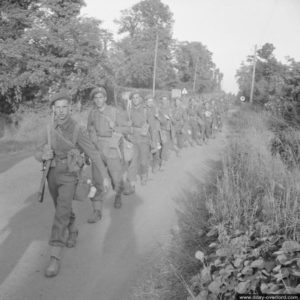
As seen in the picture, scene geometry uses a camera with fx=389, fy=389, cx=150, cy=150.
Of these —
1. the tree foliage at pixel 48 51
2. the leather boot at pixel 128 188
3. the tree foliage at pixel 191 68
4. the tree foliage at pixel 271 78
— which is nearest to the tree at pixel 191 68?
the tree foliage at pixel 191 68

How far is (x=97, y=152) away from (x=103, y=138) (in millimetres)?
1714

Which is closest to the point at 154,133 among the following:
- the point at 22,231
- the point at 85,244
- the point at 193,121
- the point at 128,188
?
the point at 128,188

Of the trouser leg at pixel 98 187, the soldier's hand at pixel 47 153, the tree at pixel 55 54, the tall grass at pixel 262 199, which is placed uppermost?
the tree at pixel 55 54

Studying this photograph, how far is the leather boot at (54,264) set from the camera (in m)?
4.18

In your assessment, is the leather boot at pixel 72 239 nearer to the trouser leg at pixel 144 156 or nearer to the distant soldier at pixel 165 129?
the trouser leg at pixel 144 156

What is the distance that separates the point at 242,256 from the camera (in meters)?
3.46

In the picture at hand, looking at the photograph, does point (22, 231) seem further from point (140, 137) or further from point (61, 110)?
point (140, 137)

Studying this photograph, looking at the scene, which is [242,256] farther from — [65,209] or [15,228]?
[15,228]

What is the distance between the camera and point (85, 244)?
5.09m

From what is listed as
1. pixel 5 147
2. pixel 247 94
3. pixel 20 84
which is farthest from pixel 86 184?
pixel 247 94

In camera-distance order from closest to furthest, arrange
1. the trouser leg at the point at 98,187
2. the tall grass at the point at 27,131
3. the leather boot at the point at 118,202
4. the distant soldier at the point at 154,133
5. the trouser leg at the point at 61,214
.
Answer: the trouser leg at the point at 61,214 → the trouser leg at the point at 98,187 → the leather boot at the point at 118,202 → the distant soldier at the point at 154,133 → the tall grass at the point at 27,131

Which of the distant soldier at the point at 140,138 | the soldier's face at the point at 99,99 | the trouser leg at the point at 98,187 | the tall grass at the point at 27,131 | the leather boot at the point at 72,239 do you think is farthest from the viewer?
the tall grass at the point at 27,131

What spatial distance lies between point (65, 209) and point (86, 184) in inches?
25.8

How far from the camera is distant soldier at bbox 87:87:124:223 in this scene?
6105mm
